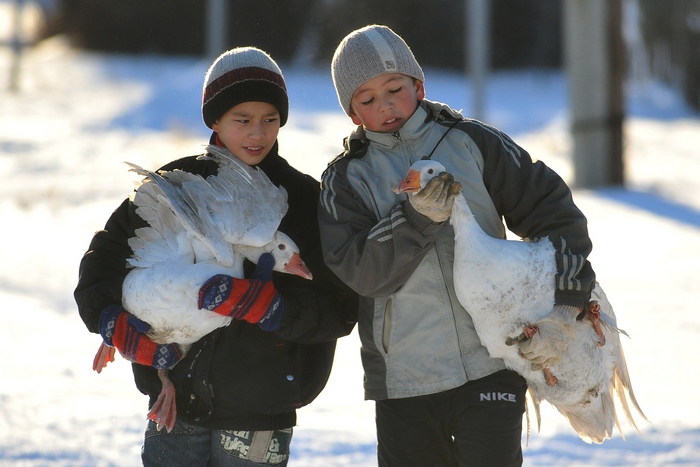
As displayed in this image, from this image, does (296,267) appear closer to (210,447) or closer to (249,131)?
(249,131)

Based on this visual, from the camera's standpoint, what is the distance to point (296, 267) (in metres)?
2.52

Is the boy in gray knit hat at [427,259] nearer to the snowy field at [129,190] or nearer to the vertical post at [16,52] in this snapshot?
the snowy field at [129,190]

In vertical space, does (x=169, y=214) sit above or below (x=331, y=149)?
below

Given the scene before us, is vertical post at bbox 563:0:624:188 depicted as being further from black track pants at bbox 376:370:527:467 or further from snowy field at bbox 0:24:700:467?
black track pants at bbox 376:370:527:467

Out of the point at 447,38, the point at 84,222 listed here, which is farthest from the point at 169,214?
the point at 447,38

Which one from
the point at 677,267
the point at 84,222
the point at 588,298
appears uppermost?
the point at 84,222

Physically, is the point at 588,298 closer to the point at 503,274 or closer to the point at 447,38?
the point at 503,274

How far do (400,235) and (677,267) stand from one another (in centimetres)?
461

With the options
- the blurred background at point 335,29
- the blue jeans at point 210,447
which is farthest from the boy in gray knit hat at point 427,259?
the blurred background at point 335,29

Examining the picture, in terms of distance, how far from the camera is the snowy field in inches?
146

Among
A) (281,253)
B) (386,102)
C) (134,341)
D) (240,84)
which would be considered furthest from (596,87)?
(134,341)

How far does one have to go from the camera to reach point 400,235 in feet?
7.61

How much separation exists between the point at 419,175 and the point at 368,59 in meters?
0.45

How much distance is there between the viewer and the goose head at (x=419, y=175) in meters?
2.27
